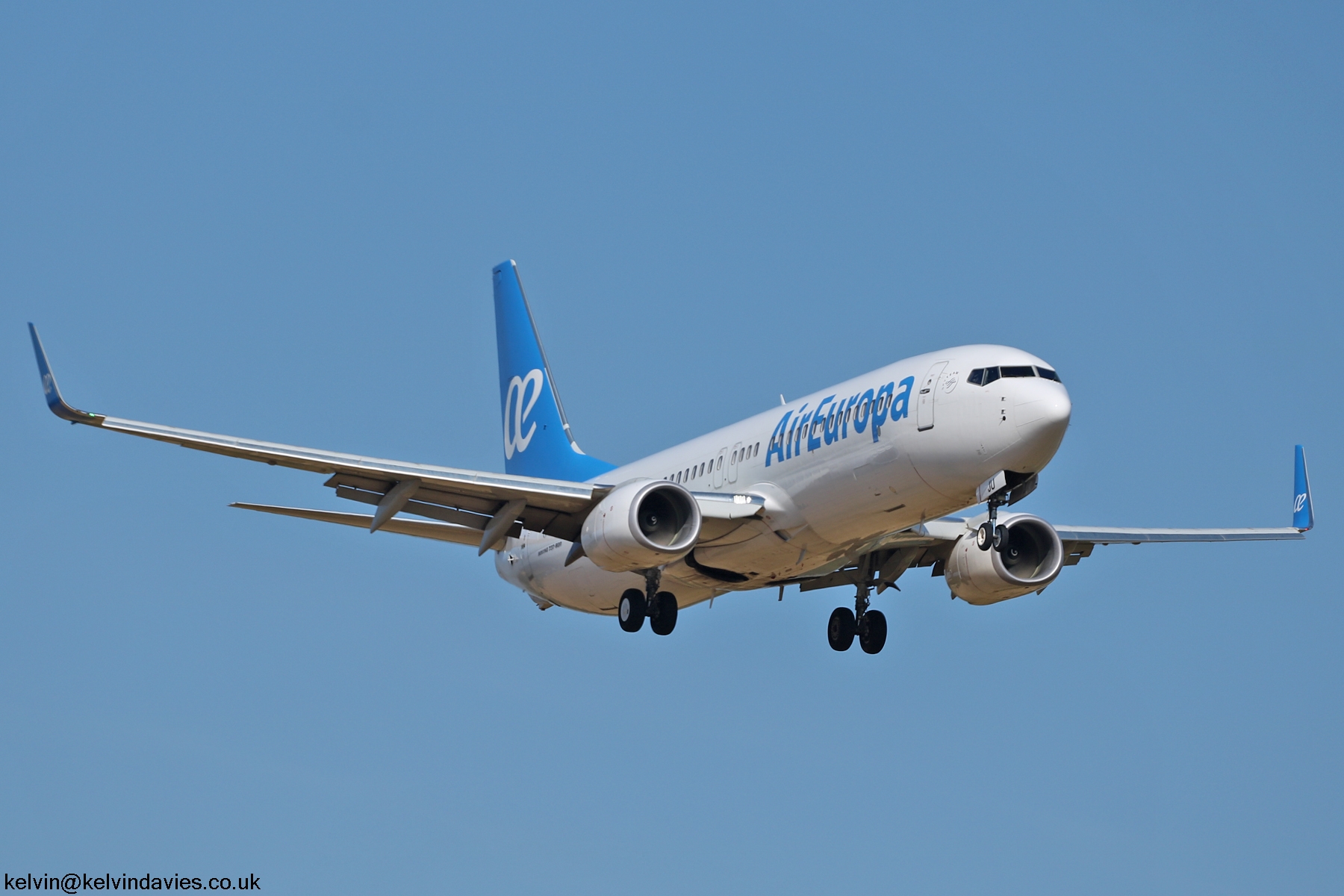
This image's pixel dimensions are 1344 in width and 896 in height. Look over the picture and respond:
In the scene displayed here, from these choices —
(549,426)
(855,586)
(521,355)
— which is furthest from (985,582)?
(521,355)

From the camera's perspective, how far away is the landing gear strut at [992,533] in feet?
94.4

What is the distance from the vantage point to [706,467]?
3400cm

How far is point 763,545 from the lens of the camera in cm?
3194

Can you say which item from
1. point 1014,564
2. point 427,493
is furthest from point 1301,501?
point 427,493

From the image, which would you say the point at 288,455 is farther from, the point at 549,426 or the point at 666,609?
the point at 549,426

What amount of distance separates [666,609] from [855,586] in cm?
542

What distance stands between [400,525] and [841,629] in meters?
9.72

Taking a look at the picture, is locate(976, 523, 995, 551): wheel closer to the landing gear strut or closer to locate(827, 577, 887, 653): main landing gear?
the landing gear strut

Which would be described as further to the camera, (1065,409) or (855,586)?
(855,586)

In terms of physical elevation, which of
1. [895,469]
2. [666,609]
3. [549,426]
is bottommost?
[666,609]

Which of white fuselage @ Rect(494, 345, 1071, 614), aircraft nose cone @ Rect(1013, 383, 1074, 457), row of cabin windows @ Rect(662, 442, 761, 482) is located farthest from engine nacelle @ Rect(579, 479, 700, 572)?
aircraft nose cone @ Rect(1013, 383, 1074, 457)

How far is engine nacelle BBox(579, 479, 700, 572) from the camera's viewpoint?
3006 centimetres

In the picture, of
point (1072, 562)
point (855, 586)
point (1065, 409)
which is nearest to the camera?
point (1065, 409)

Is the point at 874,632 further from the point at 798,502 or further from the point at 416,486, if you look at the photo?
the point at 416,486
